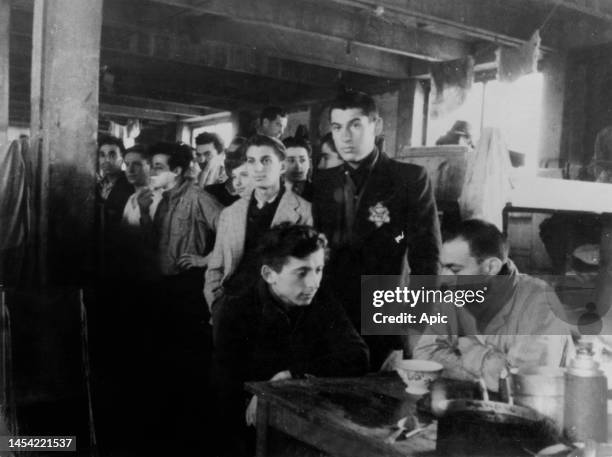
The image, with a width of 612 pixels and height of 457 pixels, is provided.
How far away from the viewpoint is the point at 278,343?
2.66 meters

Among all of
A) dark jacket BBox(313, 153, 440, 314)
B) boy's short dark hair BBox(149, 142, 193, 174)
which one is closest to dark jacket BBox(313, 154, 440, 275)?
dark jacket BBox(313, 153, 440, 314)

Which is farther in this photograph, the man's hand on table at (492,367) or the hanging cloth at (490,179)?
the hanging cloth at (490,179)

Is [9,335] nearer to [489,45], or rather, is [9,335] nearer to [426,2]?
[426,2]

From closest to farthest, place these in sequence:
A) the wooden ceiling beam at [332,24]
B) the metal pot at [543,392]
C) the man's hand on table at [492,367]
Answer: the metal pot at [543,392] < the man's hand on table at [492,367] < the wooden ceiling beam at [332,24]

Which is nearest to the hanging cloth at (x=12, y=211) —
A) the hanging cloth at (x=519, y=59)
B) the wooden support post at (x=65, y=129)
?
the wooden support post at (x=65, y=129)

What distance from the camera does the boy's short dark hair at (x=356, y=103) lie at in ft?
9.48

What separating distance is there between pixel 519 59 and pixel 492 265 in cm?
100

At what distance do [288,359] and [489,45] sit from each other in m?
1.88

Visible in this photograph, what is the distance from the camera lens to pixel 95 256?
269cm

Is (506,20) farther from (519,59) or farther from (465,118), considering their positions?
(465,118)

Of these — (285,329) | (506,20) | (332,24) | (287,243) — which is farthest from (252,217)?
(506,20)

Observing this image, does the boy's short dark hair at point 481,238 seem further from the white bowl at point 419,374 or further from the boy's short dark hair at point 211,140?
the boy's short dark hair at point 211,140

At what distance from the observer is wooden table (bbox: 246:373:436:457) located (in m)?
1.43

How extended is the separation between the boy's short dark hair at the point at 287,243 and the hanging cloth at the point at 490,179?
0.74 metres
